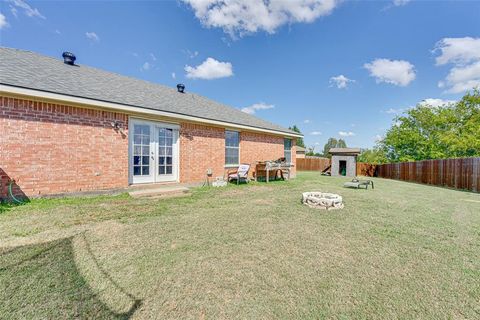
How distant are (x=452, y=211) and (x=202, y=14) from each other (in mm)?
13846

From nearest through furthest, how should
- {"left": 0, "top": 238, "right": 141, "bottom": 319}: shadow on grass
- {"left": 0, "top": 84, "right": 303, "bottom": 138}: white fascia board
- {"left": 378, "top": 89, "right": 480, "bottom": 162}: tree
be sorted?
1. {"left": 0, "top": 238, "right": 141, "bottom": 319}: shadow on grass
2. {"left": 0, "top": 84, "right": 303, "bottom": 138}: white fascia board
3. {"left": 378, "top": 89, "right": 480, "bottom": 162}: tree

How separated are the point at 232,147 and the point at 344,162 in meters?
15.0

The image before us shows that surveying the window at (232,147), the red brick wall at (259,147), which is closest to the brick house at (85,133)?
the window at (232,147)

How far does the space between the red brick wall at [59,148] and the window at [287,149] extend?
10.3 m

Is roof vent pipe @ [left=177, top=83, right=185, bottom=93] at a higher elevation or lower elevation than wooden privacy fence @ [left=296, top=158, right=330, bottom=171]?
higher

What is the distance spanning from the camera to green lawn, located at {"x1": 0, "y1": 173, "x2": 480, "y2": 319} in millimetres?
1852

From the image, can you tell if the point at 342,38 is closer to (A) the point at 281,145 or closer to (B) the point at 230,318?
(A) the point at 281,145

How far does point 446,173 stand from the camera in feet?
39.8

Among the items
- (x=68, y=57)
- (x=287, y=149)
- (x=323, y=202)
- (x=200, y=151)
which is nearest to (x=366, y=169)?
(x=287, y=149)

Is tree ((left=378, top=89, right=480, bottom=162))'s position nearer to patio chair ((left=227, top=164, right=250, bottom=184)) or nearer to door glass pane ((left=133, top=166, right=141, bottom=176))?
patio chair ((left=227, top=164, right=250, bottom=184))

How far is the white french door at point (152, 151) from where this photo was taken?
6.94 m

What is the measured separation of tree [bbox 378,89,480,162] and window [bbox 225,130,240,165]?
2302 cm

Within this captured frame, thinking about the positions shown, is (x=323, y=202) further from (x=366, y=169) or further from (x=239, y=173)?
(x=366, y=169)

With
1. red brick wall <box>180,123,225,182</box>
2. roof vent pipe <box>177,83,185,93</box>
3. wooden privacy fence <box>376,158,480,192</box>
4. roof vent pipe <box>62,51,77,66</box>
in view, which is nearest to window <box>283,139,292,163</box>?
red brick wall <box>180,123,225,182</box>
